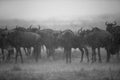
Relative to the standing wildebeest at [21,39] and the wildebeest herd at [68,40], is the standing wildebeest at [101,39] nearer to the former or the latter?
the wildebeest herd at [68,40]

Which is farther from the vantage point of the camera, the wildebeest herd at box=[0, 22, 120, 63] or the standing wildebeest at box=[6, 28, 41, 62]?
the standing wildebeest at box=[6, 28, 41, 62]

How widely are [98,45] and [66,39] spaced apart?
2345mm

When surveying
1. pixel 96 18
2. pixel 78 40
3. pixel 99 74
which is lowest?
pixel 99 74

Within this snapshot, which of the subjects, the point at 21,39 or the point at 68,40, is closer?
the point at 68,40

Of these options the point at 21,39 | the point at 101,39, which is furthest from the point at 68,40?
the point at 21,39

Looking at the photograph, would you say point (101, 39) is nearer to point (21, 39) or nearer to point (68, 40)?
point (68, 40)

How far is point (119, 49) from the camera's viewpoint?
55.1 ft

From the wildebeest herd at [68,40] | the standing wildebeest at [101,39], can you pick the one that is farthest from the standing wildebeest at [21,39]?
the standing wildebeest at [101,39]

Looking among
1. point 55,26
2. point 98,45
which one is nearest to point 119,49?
point 98,45

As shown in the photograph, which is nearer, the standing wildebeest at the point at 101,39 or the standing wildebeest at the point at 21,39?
the standing wildebeest at the point at 101,39

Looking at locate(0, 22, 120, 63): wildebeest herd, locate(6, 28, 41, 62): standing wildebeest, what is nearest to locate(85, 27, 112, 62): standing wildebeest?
locate(0, 22, 120, 63): wildebeest herd

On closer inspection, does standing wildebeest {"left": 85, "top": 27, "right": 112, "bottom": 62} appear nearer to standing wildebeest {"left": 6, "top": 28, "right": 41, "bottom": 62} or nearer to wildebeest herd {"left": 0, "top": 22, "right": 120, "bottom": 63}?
wildebeest herd {"left": 0, "top": 22, "right": 120, "bottom": 63}

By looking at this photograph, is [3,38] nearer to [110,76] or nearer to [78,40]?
[78,40]

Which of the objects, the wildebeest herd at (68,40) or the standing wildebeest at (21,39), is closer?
the wildebeest herd at (68,40)
